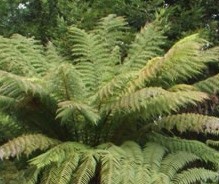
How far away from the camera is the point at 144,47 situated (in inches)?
186

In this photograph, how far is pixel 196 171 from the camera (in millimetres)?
3871

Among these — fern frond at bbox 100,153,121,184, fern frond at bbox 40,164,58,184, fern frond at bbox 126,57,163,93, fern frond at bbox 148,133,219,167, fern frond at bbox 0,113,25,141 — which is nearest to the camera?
fern frond at bbox 100,153,121,184

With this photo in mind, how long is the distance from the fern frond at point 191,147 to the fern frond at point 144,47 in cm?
71

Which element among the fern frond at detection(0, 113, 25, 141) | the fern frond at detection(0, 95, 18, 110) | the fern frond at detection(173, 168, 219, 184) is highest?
the fern frond at detection(0, 95, 18, 110)

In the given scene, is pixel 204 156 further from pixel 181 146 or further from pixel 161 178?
pixel 161 178

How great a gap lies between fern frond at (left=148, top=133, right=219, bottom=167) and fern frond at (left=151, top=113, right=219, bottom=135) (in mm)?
108

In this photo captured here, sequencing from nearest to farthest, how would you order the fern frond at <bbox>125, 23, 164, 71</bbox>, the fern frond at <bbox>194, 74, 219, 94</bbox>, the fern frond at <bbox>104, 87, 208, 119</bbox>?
the fern frond at <bbox>104, 87, 208, 119</bbox>, the fern frond at <bbox>194, 74, 219, 94</bbox>, the fern frond at <bbox>125, 23, 164, 71</bbox>

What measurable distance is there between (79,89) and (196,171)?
111 cm

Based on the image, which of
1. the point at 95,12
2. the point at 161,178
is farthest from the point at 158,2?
the point at 161,178

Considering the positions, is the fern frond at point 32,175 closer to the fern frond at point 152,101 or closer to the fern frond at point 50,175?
the fern frond at point 50,175

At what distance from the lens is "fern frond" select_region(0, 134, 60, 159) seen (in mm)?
3672

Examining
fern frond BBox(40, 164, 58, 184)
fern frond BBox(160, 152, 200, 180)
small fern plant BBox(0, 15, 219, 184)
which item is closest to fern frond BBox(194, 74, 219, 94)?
small fern plant BBox(0, 15, 219, 184)

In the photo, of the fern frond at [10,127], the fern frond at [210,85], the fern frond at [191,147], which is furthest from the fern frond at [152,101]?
the fern frond at [10,127]

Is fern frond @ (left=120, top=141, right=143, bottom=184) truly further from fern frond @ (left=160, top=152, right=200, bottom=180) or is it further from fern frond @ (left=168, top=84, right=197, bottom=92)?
fern frond @ (left=168, top=84, right=197, bottom=92)
